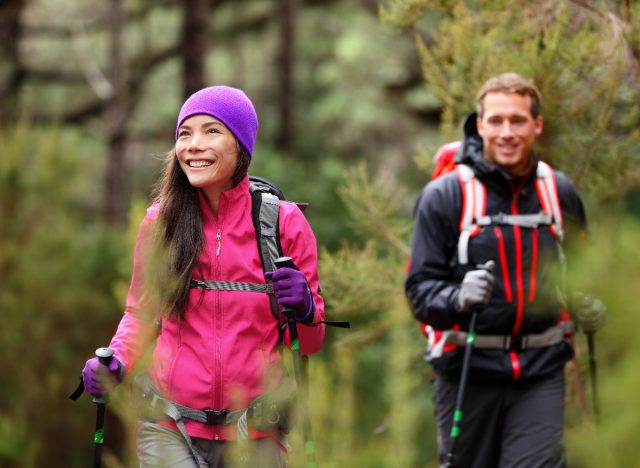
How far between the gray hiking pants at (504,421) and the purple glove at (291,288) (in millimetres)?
1175

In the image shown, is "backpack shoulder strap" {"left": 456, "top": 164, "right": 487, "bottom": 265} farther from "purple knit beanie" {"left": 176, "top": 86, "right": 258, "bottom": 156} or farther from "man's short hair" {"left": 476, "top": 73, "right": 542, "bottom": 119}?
"purple knit beanie" {"left": 176, "top": 86, "right": 258, "bottom": 156}

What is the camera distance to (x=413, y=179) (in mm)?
19141

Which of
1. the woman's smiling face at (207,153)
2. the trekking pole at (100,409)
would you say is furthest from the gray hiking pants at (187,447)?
the woman's smiling face at (207,153)

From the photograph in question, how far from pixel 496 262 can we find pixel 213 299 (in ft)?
4.17

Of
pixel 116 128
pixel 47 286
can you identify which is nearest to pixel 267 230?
pixel 47 286

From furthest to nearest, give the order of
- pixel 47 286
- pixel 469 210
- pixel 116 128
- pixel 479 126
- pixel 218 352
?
pixel 116 128 → pixel 47 286 → pixel 479 126 → pixel 469 210 → pixel 218 352

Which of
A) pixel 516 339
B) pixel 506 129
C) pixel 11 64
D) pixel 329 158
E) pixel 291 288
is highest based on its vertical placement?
pixel 11 64

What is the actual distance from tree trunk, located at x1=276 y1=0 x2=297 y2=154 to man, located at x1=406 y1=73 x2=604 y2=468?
1968 centimetres

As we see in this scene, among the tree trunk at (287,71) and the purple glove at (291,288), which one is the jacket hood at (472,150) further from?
the tree trunk at (287,71)

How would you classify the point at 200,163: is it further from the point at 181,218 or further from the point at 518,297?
the point at 518,297

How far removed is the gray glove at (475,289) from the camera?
4.20 m

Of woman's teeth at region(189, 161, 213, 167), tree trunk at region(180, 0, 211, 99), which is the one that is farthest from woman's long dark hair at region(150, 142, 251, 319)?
tree trunk at region(180, 0, 211, 99)

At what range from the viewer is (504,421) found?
15.1 feet

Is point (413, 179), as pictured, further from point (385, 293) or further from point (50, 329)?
point (385, 293)
